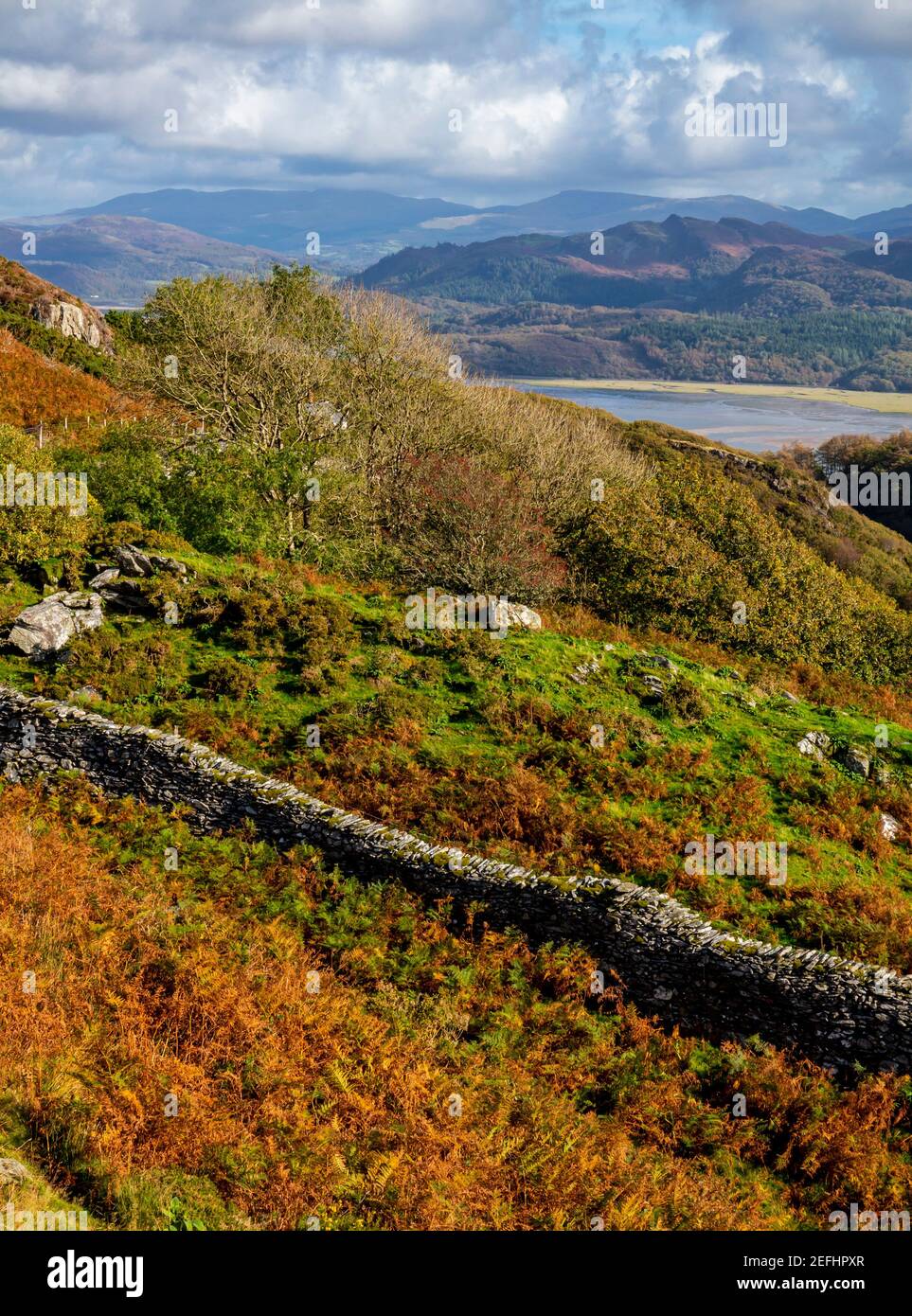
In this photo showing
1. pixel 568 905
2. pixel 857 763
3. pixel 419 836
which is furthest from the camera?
pixel 857 763

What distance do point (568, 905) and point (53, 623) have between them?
14034mm

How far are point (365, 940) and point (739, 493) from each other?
3383 cm

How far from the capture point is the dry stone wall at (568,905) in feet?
37.8

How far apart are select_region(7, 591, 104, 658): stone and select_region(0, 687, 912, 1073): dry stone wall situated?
227 cm

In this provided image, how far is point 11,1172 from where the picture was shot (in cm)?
700

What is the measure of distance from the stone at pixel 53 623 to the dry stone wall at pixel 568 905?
2.27 meters

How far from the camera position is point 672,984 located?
12414 mm

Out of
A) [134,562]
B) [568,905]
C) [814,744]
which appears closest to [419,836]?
[568,905]
